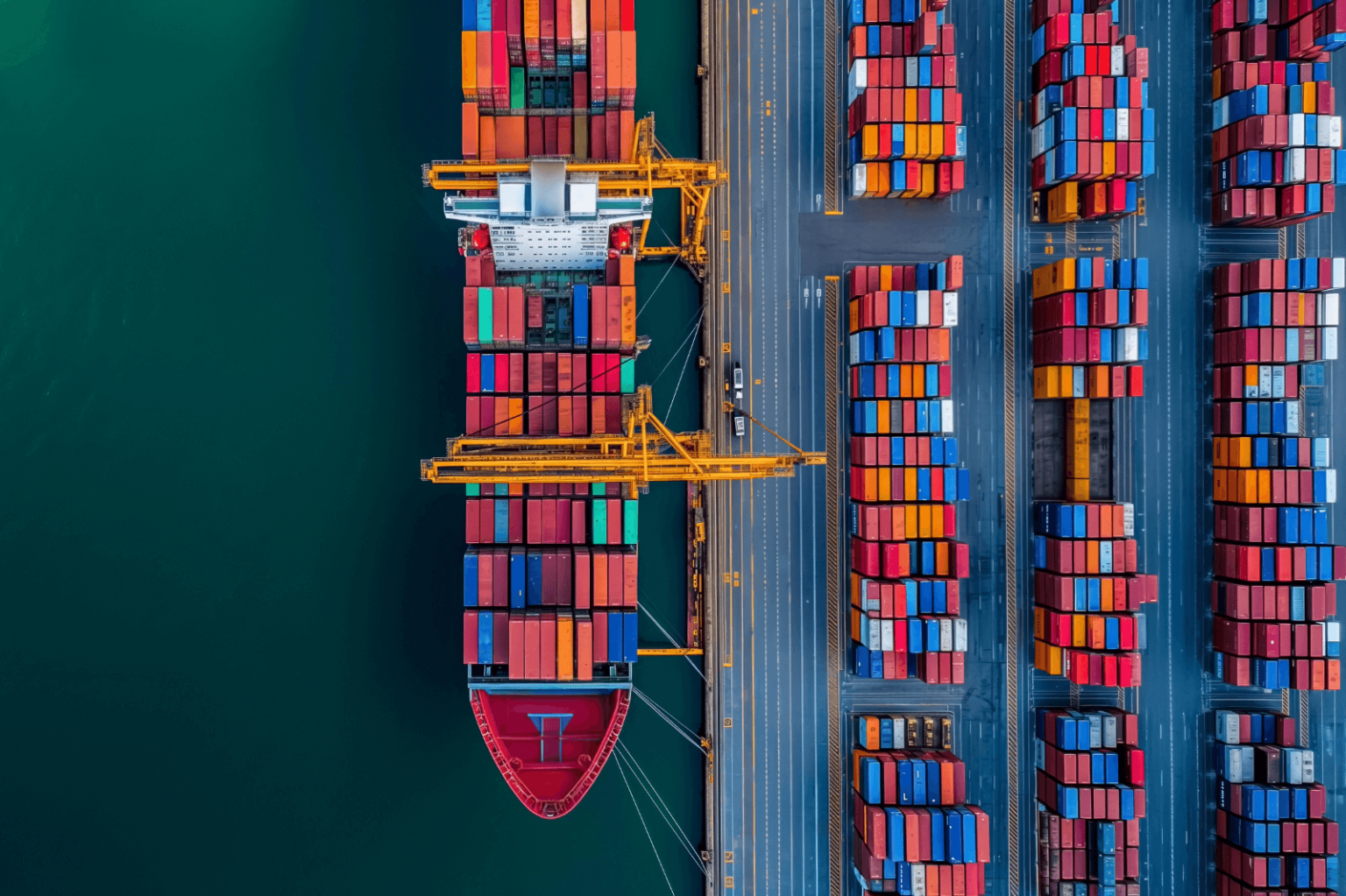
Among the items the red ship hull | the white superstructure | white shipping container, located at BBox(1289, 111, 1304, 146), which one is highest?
white shipping container, located at BBox(1289, 111, 1304, 146)

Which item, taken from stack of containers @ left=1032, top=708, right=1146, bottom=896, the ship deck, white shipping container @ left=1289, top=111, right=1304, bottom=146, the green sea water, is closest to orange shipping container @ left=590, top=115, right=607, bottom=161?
the green sea water

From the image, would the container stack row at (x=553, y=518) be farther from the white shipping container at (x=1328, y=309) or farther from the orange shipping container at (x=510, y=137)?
the white shipping container at (x=1328, y=309)

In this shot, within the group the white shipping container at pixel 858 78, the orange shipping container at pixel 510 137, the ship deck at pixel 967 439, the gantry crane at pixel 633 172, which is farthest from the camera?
the ship deck at pixel 967 439

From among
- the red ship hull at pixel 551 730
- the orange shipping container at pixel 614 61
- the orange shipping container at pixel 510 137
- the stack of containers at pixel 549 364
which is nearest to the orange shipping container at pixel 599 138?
the orange shipping container at pixel 614 61

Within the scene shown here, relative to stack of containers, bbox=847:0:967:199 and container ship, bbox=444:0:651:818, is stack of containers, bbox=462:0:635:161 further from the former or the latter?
stack of containers, bbox=847:0:967:199

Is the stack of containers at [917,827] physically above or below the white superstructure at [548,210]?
below

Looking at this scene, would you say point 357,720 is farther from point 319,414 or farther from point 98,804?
point 319,414
